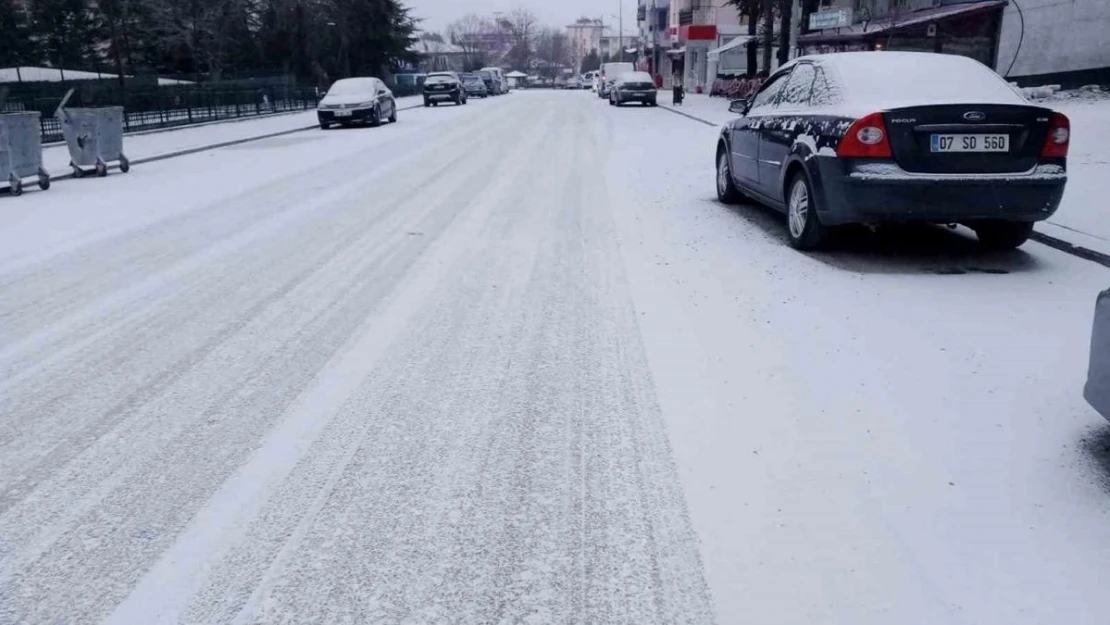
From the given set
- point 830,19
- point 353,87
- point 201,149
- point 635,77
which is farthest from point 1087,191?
point 635,77

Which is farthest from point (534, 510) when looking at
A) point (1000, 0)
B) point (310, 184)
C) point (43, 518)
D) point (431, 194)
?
point (1000, 0)

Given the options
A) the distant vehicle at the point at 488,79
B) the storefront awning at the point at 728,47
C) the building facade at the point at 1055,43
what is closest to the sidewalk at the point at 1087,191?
the building facade at the point at 1055,43

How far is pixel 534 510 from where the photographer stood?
337 centimetres

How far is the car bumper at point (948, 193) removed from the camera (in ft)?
22.1

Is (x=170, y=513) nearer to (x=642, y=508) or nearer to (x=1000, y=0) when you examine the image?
(x=642, y=508)

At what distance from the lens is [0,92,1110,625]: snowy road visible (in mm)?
2875

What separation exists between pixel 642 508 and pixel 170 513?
1.74m

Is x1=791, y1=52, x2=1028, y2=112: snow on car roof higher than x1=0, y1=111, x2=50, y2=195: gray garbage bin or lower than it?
higher

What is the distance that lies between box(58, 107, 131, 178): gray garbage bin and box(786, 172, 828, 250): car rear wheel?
11.7 m

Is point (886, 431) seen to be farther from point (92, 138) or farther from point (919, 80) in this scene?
point (92, 138)

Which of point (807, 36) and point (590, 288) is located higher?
point (807, 36)

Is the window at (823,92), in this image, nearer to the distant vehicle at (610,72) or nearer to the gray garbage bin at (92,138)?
the gray garbage bin at (92,138)

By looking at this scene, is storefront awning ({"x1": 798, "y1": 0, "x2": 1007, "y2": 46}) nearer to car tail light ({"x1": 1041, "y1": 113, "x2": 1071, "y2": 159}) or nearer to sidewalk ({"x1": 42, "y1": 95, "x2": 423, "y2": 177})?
sidewalk ({"x1": 42, "y1": 95, "x2": 423, "y2": 177})

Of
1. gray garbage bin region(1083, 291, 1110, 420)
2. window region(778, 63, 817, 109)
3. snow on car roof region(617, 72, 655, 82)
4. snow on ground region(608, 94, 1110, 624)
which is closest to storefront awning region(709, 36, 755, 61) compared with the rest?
snow on car roof region(617, 72, 655, 82)
